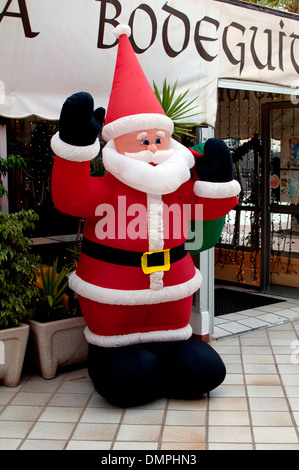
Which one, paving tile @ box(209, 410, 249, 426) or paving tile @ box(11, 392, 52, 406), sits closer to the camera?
paving tile @ box(209, 410, 249, 426)

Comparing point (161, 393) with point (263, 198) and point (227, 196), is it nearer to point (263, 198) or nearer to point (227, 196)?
point (227, 196)

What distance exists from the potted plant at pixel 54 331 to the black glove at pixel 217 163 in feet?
4.56

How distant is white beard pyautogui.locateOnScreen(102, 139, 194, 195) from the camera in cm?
349

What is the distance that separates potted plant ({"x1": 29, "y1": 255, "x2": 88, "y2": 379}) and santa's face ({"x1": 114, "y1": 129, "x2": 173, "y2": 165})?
3.96ft

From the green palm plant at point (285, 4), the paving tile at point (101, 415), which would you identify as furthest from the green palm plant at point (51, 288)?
the green palm plant at point (285, 4)

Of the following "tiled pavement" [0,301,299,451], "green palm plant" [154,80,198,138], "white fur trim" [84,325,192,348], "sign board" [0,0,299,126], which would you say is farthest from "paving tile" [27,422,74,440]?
"green palm plant" [154,80,198,138]

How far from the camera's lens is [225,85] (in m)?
4.87

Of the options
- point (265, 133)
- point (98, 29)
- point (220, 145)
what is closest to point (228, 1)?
point (98, 29)

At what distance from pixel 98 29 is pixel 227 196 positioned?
5.12 ft

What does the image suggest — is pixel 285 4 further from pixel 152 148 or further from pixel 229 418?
pixel 229 418

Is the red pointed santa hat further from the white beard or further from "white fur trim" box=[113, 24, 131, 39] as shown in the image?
the white beard

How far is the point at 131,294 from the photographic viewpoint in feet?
11.9

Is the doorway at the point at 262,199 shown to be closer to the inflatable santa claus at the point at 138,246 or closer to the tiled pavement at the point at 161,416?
the tiled pavement at the point at 161,416

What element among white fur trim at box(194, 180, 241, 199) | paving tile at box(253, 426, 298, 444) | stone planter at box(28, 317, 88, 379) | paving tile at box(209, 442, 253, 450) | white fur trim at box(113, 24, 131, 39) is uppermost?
white fur trim at box(113, 24, 131, 39)
